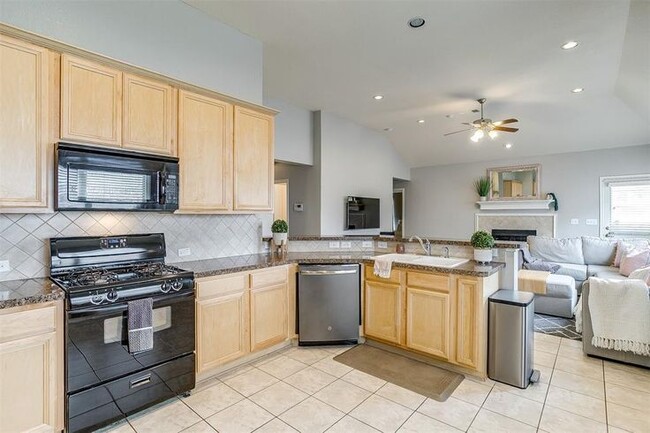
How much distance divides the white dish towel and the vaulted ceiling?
2.32 meters

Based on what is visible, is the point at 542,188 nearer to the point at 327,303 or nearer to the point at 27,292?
the point at 327,303

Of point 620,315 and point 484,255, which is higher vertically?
point 484,255

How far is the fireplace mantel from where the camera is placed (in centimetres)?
730

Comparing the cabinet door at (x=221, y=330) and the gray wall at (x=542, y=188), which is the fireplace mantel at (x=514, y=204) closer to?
the gray wall at (x=542, y=188)

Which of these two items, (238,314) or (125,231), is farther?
(238,314)

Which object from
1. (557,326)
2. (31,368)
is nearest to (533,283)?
(557,326)

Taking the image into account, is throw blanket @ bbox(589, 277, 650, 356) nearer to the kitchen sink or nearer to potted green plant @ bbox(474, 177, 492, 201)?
the kitchen sink

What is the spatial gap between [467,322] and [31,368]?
304 cm

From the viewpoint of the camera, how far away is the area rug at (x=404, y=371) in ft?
8.74

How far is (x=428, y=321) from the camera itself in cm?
304

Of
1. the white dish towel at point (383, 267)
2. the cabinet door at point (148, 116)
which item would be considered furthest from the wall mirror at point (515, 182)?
the cabinet door at point (148, 116)

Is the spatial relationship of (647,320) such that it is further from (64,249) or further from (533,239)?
(64,249)

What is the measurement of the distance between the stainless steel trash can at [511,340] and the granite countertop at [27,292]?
313 centimetres

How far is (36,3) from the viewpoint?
2.28 metres
